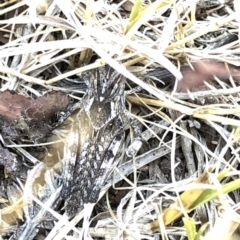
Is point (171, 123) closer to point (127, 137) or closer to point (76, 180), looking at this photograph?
point (127, 137)

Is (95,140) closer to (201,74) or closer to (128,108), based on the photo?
(128,108)

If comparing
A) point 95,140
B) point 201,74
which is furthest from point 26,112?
point 201,74

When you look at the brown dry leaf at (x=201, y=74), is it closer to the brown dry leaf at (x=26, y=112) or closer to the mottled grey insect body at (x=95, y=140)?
the mottled grey insect body at (x=95, y=140)

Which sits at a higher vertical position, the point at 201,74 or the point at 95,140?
the point at 201,74

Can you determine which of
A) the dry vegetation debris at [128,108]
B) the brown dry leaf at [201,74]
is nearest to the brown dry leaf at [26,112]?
the dry vegetation debris at [128,108]

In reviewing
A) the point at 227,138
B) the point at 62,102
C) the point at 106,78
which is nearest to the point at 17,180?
the point at 62,102

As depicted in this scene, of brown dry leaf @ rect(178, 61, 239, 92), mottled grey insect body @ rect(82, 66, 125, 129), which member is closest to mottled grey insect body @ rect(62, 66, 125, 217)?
mottled grey insect body @ rect(82, 66, 125, 129)

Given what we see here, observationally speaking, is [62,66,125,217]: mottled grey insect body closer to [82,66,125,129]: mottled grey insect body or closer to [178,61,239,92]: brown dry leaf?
[82,66,125,129]: mottled grey insect body

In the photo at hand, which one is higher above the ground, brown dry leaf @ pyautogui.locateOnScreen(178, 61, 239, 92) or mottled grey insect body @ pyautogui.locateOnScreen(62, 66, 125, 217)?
brown dry leaf @ pyautogui.locateOnScreen(178, 61, 239, 92)
